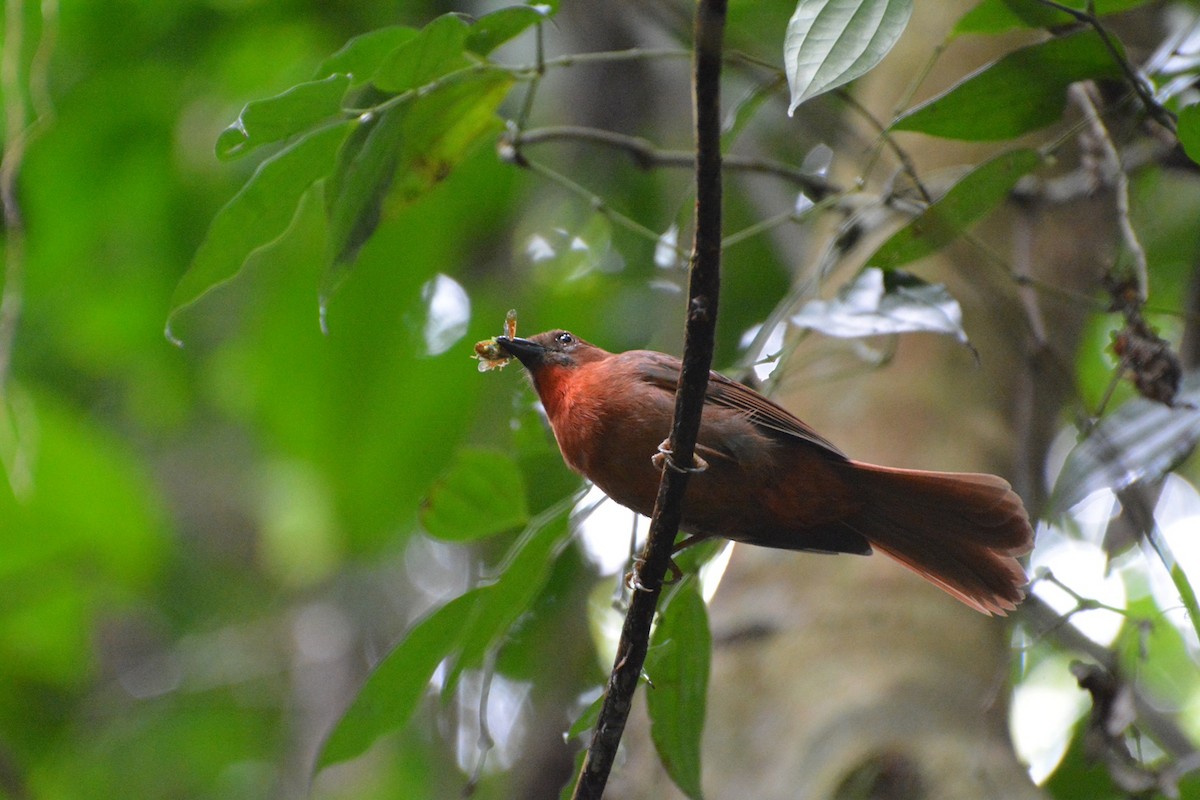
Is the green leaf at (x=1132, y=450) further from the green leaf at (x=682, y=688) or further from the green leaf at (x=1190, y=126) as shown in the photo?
the green leaf at (x=682, y=688)

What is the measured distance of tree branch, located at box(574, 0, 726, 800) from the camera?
4.24ft

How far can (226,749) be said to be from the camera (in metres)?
6.20

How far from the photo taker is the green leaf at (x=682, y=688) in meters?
2.20

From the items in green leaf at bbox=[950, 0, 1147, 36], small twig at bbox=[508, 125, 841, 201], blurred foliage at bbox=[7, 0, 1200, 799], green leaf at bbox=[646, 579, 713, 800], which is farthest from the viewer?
blurred foliage at bbox=[7, 0, 1200, 799]

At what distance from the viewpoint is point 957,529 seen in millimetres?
2482

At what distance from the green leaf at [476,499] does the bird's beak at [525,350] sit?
48 centimetres

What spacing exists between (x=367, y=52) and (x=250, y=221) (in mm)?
386

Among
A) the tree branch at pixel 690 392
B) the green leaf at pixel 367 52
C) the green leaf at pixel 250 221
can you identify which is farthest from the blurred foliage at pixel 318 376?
the tree branch at pixel 690 392

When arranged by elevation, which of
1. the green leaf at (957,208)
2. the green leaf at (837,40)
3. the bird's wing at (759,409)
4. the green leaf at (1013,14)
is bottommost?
the bird's wing at (759,409)

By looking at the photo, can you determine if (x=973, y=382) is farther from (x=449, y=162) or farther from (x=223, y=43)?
(x=223, y=43)

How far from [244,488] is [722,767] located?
16.8 feet

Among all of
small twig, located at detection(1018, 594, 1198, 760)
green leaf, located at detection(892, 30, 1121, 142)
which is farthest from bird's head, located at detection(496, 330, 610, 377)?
small twig, located at detection(1018, 594, 1198, 760)

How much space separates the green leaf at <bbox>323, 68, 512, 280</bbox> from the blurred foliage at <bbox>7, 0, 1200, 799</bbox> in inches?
0.5

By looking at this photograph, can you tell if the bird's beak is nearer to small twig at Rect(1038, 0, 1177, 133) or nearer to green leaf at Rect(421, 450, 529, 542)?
green leaf at Rect(421, 450, 529, 542)
